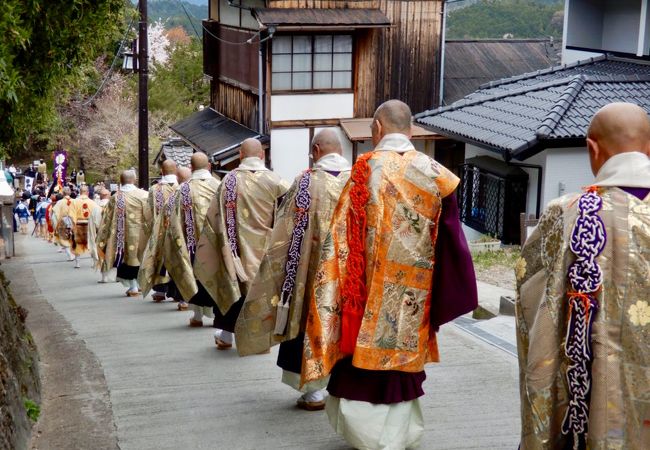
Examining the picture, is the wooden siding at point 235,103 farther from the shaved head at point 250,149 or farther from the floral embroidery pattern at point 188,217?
the shaved head at point 250,149

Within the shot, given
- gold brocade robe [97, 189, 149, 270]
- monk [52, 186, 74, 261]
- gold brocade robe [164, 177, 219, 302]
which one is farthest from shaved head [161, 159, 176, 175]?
monk [52, 186, 74, 261]

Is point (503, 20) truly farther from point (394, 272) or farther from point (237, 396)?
point (394, 272)

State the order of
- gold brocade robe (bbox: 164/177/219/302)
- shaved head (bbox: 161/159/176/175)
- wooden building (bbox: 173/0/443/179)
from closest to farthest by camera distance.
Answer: gold brocade robe (bbox: 164/177/219/302), shaved head (bbox: 161/159/176/175), wooden building (bbox: 173/0/443/179)

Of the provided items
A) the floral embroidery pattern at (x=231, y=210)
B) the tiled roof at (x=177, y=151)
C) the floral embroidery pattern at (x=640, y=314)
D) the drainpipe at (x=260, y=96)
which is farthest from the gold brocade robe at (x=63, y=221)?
the floral embroidery pattern at (x=640, y=314)

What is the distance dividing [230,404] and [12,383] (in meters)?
1.62

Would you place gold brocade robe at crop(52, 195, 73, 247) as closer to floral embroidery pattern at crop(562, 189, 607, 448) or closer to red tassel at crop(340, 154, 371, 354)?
red tassel at crop(340, 154, 371, 354)

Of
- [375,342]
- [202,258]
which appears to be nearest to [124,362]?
[202,258]

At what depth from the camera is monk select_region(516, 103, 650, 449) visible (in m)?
3.82

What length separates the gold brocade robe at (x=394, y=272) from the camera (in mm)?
5664

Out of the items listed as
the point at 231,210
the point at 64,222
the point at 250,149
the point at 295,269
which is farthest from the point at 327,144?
the point at 64,222

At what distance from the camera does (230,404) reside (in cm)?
702

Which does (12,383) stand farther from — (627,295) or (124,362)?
(627,295)

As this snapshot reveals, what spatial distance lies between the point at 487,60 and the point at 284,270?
2124cm

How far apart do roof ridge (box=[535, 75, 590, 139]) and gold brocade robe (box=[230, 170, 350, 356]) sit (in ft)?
26.8
